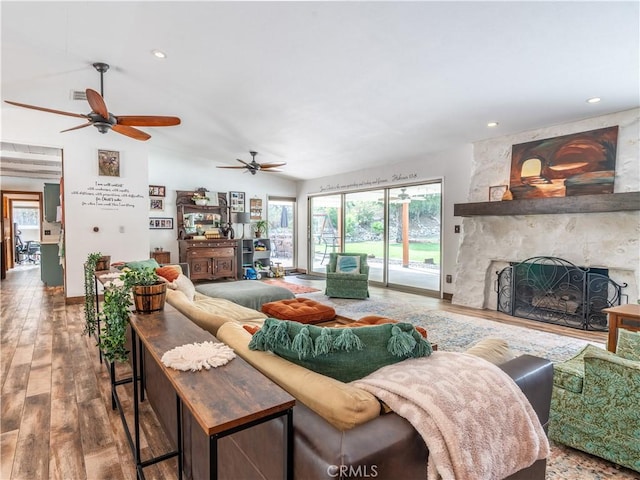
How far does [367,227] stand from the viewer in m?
7.74

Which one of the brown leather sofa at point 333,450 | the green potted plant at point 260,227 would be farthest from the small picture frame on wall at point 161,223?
the brown leather sofa at point 333,450

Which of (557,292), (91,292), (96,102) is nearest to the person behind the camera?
(96,102)

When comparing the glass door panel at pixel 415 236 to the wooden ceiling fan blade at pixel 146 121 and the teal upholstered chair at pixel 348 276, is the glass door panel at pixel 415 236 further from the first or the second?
the wooden ceiling fan blade at pixel 146 121

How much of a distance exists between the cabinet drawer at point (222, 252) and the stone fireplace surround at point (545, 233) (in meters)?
4.98

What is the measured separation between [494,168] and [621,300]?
7.62ft

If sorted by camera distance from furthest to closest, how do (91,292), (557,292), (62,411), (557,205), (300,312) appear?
1. (557,292)
2. (557,205)
3. (91,292)
4. (300,312)
5. (62,411)

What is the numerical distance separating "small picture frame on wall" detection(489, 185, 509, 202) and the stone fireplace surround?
66mm

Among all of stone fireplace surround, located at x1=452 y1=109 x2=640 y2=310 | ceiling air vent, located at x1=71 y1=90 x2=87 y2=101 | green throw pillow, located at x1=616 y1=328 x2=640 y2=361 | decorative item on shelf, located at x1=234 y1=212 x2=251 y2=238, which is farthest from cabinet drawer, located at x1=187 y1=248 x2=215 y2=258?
green throw pillow, located at x1=616 y1=328 x2=640 y2=361

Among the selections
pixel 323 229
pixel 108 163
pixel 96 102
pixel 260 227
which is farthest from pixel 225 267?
pixel 96 102

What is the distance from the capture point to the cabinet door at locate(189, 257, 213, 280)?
7.56 m

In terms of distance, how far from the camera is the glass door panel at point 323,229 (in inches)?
337

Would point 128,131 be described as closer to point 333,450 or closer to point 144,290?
point 144,290

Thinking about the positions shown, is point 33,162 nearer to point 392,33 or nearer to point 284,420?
point 392,33

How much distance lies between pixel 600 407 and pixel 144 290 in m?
2.58
